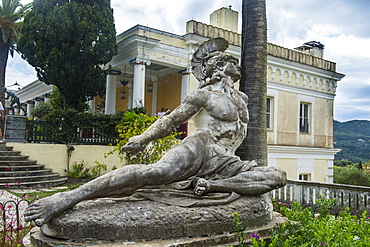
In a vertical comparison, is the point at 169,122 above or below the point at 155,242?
above

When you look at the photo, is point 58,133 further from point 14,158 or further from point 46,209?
point 46,209

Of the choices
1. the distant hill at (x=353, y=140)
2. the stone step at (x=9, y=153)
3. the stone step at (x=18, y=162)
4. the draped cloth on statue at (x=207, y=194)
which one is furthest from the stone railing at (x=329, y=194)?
the distant hill at (x=353, y=140)

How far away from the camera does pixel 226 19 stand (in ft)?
56.4

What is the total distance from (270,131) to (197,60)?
14.6 metres

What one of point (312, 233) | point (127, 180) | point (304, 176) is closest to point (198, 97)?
point (127, 180)

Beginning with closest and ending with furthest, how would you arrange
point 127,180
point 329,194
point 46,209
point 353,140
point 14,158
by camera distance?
1. point 46,209
2. point 127,180
3. point 329,194
4. point 14,158
5. point 353,140

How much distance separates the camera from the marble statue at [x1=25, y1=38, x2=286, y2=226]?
117 inches

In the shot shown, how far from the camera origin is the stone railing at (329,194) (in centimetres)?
713

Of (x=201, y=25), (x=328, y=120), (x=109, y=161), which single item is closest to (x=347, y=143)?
(x=328, y=120)

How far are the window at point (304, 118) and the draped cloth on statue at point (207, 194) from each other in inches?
679

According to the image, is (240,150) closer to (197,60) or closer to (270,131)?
(197,60)

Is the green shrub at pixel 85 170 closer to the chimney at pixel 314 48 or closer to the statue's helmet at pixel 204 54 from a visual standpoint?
the statue's helmet at pixel 204 54

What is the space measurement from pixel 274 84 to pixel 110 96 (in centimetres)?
832

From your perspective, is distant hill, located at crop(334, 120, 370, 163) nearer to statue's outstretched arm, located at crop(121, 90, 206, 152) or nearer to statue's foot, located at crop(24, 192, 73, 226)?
statue's outstretched arm, located at crop(121, 90, 206, 152)
